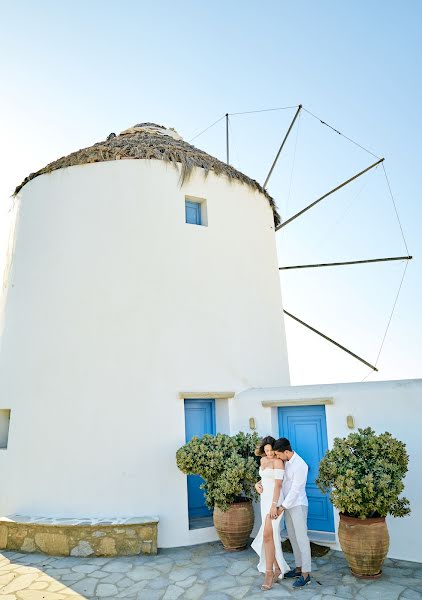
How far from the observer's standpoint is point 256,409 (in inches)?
295

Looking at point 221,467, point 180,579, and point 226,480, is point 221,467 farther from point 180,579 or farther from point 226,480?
point 180,579

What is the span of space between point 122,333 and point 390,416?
430cm

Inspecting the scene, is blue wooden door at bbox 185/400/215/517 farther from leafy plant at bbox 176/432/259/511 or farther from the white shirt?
the white shirt

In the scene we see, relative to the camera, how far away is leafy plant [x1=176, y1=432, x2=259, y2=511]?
628 cm

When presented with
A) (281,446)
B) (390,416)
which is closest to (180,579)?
(281,446)

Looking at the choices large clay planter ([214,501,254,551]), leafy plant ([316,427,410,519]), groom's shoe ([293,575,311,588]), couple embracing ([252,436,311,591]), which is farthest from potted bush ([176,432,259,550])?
groom's shoe ([293,575,311,588])

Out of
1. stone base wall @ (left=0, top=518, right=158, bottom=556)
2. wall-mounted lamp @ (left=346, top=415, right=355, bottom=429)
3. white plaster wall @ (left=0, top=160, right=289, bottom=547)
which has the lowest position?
stone base wall @ (left=0, top=518, right=158, bottom=556)

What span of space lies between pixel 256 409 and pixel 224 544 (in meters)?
2.07

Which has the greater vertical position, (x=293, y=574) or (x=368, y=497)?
(x=368, y=497)

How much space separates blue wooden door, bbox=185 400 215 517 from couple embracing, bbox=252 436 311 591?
7.20 ft

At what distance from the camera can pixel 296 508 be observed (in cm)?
524

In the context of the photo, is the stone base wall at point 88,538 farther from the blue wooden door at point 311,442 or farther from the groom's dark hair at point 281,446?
the blue wooden door at point 311,442

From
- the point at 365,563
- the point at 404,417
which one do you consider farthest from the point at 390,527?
the point at 404,417

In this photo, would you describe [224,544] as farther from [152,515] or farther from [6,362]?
[6,362]
